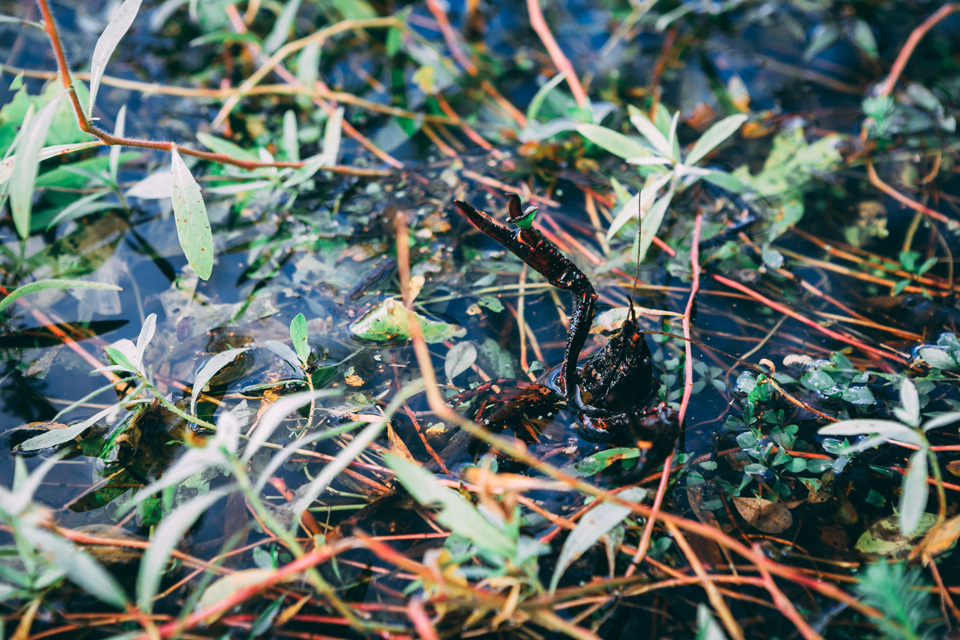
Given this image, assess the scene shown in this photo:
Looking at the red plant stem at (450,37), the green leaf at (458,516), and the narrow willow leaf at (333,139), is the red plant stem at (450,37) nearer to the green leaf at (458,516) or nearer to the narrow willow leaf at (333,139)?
the narrow willow leaf at (333,139)

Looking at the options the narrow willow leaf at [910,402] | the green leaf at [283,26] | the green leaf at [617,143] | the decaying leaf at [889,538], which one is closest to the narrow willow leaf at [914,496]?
the narrow willow leaf at [910,402]

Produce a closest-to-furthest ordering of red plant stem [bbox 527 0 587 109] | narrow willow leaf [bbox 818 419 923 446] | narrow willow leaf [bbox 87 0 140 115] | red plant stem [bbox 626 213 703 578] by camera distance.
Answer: narrow willow leaf [bbox 818 419 923 446], red plant stem [bbox 626 213 703 578], narrow willow leaf [bbox 87 0 140 115], red plant stem [bbox 527 0 587 109]

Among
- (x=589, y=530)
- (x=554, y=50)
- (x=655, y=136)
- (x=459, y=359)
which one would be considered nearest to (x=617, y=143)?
(x=655, y=136)

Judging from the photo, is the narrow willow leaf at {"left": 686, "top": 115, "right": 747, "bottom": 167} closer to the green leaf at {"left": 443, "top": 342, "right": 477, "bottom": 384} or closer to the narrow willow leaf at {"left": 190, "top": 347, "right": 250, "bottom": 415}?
the green leaf at {"left": 443, "top": 342, "right": 477, "bottom": 384}

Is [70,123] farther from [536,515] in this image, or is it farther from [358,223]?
[536,515]

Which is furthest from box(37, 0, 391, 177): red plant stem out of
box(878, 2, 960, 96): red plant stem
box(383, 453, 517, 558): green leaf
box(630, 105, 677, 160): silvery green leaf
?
box(878, 2, 960, 96): red plant stem

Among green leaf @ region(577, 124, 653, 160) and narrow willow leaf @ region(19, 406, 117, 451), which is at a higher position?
green leaf @ region(577, 124, 653, 160)

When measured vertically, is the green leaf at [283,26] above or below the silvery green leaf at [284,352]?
above
